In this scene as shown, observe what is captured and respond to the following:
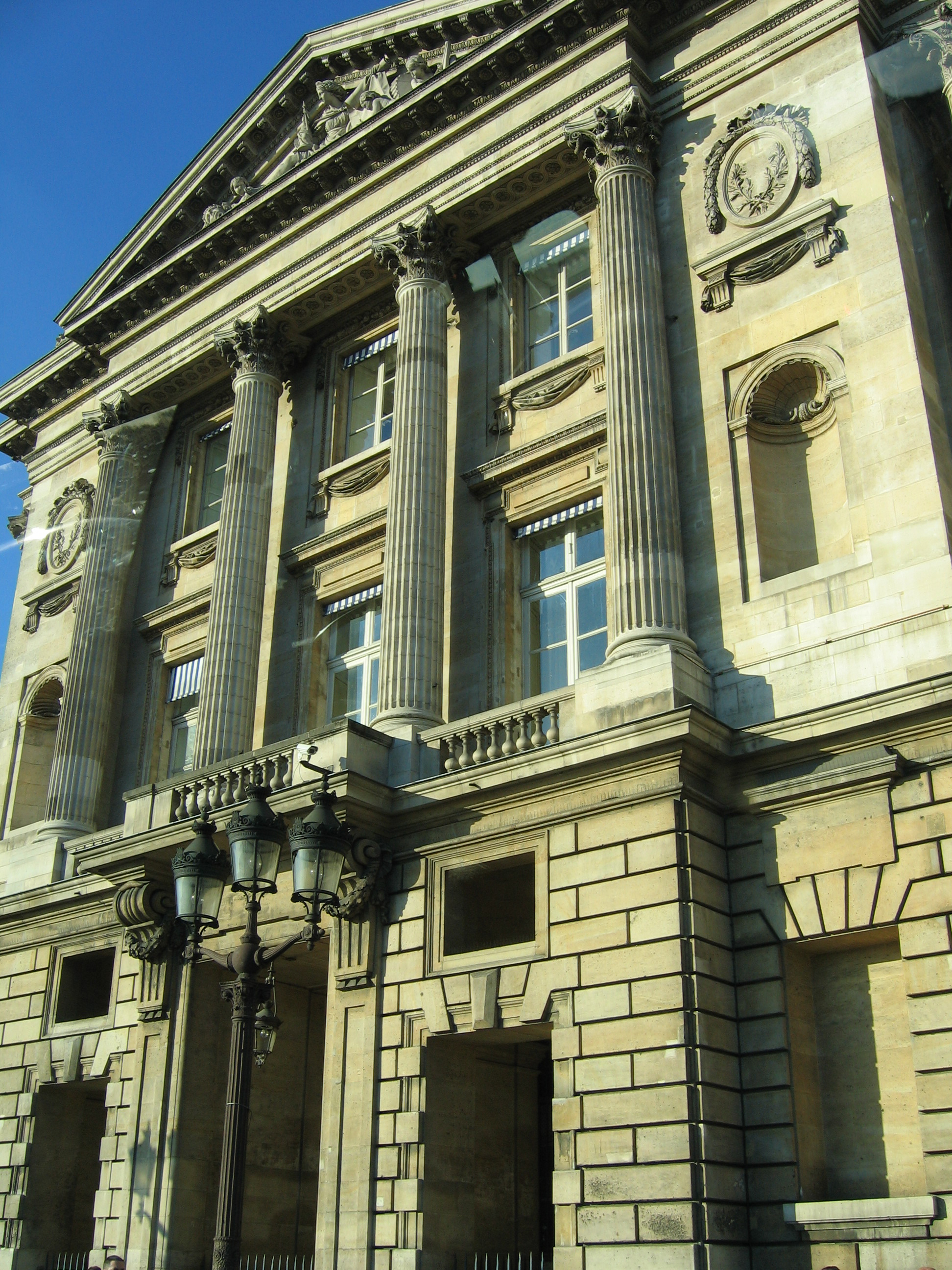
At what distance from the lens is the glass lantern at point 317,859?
12.5 meters

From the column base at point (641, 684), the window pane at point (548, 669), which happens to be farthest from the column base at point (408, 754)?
the column base at point (641, 684)

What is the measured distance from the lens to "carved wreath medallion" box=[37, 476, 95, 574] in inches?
1152

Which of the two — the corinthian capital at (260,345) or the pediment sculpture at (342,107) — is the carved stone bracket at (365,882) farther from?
the pediment sculpture at (342,107)

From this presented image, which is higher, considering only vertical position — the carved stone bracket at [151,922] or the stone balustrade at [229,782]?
the stone balustrade at [229,782]

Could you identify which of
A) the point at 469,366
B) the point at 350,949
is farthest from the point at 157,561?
the point at 350,949

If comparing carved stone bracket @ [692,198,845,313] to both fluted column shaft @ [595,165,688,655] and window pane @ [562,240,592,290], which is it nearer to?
fluted column shaft @ [595,165,688,655]

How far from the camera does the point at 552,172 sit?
2202 centimetres

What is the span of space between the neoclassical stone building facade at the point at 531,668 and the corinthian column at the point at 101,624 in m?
0.09

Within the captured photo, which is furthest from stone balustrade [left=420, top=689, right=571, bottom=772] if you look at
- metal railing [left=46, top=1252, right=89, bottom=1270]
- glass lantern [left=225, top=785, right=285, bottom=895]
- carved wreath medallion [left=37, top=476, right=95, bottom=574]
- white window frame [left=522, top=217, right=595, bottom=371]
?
carved wreath medallion [left=37, top=476, right=95, bottom=574]

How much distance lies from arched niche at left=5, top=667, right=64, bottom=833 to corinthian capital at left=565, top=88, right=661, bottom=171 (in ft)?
50.4

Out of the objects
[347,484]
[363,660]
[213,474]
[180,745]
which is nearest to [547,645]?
[363,660]

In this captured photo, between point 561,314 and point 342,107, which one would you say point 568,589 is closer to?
point 561,314

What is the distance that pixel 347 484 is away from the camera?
76.3 feet

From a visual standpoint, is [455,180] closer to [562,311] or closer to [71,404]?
[562,311]
